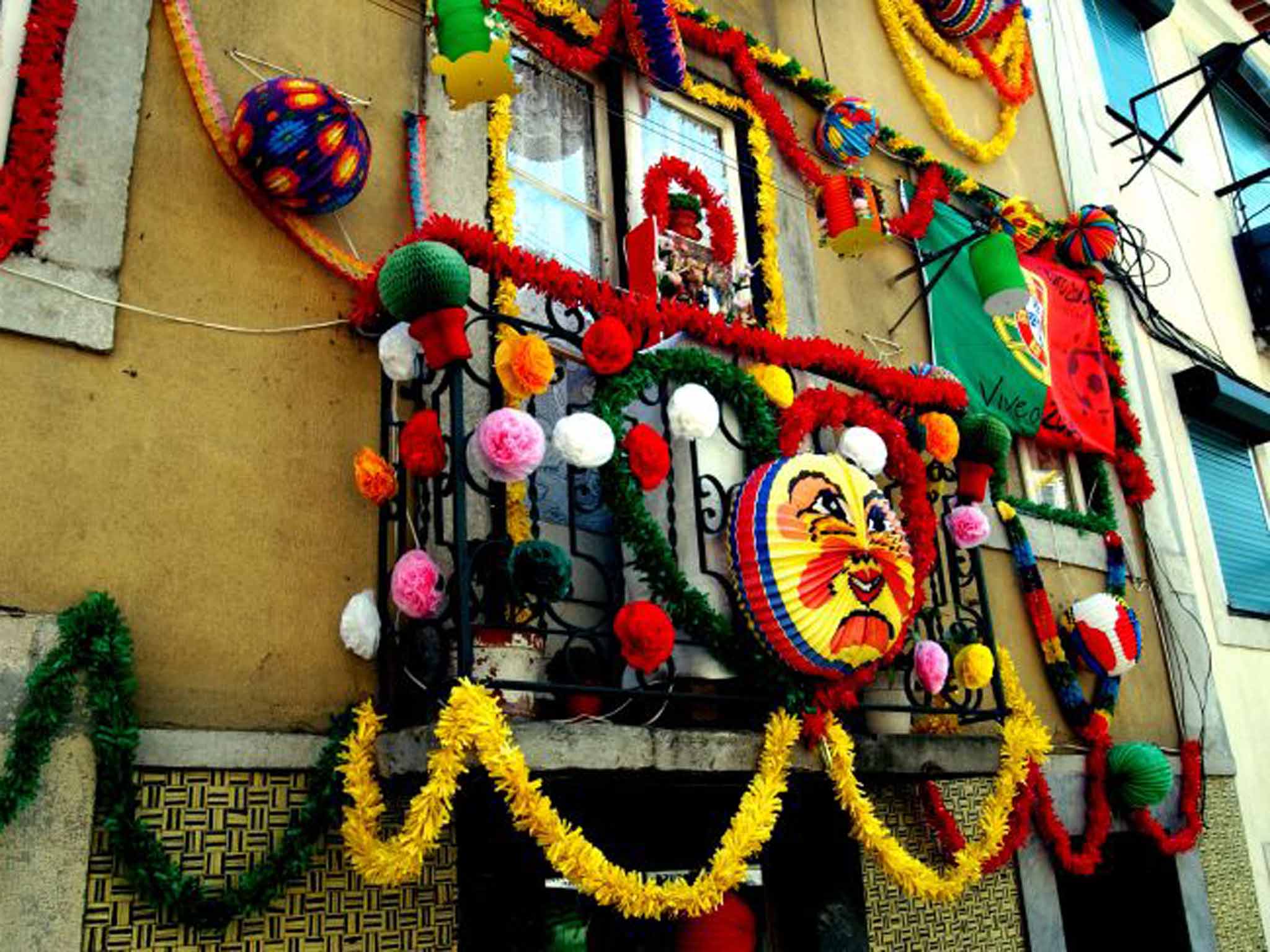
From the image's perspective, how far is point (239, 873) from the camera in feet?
11.9

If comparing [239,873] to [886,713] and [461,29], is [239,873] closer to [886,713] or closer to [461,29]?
[886,713]

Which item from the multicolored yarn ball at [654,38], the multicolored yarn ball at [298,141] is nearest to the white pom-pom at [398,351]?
the multicolored yarn ball at [298,141]

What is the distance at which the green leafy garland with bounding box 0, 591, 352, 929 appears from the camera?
3.27 meters

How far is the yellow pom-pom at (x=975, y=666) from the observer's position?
5.38m

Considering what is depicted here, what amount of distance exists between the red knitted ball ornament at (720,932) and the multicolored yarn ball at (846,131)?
14.7 feet

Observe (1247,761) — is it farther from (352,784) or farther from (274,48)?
(274,48)

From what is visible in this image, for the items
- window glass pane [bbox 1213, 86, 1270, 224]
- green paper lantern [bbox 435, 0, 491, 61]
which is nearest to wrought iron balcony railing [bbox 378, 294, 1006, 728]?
green paper lantern [bbox 435, 0, 491, 61]

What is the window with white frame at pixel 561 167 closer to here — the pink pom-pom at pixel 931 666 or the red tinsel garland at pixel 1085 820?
the pink pom-pom at pixel 931 666

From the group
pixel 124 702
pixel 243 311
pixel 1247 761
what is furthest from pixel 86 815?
pixel 1247 761

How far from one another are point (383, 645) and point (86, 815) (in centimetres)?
116

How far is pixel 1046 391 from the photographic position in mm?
7633

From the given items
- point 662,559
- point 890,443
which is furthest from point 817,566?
point 890,443

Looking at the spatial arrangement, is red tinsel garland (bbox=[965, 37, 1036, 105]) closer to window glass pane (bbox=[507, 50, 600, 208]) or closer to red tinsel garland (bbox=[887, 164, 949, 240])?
red tinsel garland (bbox=[887, 164, 949, 240])

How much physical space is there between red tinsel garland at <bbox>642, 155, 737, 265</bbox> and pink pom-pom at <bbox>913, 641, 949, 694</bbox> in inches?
89.3
